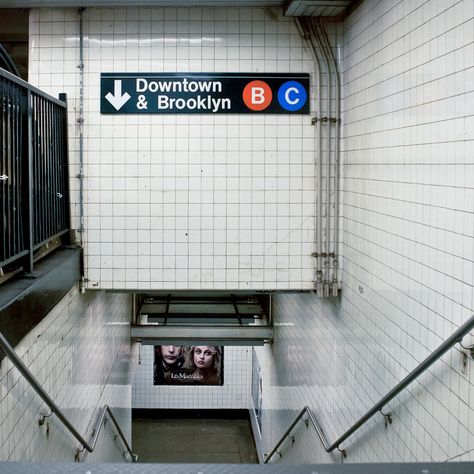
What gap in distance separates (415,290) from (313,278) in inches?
67.0

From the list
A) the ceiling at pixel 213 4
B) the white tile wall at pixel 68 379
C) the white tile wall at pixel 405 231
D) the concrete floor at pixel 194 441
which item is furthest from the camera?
the concrete floor at pixel 194 441

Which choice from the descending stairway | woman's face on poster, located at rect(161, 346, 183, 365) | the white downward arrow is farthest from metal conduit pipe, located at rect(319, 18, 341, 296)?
woman's face on poster, located at rect(161, 346, 183, 365)

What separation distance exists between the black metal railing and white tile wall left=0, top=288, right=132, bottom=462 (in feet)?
1.98

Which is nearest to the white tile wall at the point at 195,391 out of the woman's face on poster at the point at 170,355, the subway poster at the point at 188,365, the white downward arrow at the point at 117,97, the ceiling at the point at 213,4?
the subway poster at the point at 188,365

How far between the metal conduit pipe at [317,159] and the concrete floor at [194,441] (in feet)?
17.8

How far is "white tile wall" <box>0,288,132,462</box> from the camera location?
10.4ft

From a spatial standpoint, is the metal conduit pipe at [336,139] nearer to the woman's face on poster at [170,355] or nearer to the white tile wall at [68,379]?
the white tile wall at [68,379]

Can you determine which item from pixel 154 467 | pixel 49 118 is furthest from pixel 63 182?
pixel 154 467

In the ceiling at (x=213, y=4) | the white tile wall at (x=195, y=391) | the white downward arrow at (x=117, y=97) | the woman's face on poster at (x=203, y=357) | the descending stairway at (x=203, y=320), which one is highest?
the ceiling at (x=213, y=4)

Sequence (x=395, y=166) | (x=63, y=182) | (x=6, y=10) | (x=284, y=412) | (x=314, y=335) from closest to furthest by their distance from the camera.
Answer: (x=395, y=166) < (x=63, y=182) < (x=6, y=10) < (x=314, y=335) < (x=284, y=412)

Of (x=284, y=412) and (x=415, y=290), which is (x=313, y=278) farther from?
(x=284, y=412)

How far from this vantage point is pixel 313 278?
484cm

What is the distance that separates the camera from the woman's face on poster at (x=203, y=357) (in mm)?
11258

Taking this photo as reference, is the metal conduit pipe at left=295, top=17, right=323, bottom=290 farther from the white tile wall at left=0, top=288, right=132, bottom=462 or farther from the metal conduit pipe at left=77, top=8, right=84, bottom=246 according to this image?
the white tile wall at left=0, top=288, right=132, bottom=462
